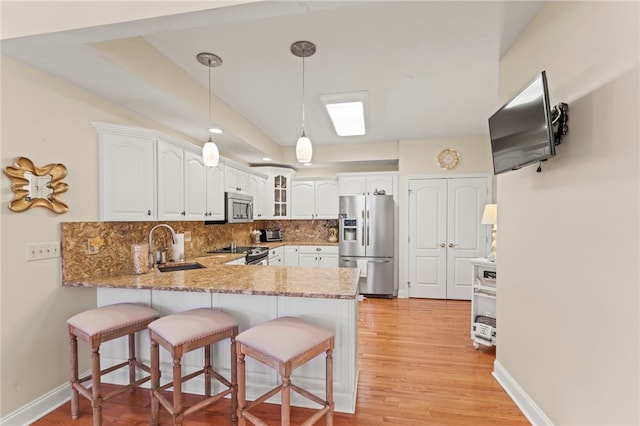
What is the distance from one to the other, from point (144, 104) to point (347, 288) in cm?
237

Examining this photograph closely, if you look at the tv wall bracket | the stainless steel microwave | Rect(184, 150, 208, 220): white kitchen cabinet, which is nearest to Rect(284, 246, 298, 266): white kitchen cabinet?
the stainless steel microwave

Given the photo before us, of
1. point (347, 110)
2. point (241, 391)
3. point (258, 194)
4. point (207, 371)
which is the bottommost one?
point (207, 371)

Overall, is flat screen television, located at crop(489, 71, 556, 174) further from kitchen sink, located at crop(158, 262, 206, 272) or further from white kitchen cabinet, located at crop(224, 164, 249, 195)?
white kitchen cabinet, located at crop(224, 164, 249, 195)

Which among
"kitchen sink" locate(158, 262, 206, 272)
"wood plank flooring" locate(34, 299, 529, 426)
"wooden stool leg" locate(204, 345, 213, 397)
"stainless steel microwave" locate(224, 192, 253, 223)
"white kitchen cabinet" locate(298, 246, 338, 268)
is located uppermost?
"stainless steel microwave" locate(224, 192, 253, 223)

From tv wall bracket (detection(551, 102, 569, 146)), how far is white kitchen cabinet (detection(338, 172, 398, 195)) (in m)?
3.41

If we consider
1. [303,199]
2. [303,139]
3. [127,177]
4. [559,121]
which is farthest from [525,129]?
[303,199]

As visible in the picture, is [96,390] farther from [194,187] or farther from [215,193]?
[215,193]

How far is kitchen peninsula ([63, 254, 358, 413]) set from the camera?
80.1 inches

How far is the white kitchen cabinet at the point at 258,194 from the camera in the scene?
15.8 ft

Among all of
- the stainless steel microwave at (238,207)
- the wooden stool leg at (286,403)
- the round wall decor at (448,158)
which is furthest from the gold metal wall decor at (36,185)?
the round wall decor at (448,158)

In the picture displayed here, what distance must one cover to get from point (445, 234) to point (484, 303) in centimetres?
185

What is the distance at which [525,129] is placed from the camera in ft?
5.57

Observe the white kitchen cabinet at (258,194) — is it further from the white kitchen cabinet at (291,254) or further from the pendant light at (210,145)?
the pendant light at (210,145)

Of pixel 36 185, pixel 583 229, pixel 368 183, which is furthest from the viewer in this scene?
pixel 368 183
